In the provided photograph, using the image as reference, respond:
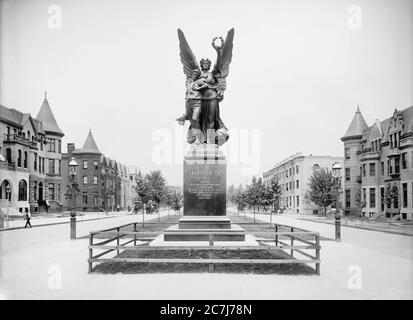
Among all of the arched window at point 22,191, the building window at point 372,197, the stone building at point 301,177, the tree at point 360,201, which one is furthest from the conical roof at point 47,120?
the building window at point 372,197

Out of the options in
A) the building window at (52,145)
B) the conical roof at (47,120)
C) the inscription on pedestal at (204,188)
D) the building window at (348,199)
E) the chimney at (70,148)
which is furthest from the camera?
the chimney at (70,148)

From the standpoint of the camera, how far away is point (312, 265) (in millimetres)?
11742

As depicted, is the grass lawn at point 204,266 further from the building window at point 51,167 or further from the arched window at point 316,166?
the arched window at point 316,166

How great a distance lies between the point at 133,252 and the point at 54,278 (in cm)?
396

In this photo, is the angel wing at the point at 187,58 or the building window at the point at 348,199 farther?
the building window at the point at 348,199

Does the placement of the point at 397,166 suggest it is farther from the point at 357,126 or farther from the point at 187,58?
the point at 187,58

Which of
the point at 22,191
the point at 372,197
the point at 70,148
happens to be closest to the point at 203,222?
the point at 372,197

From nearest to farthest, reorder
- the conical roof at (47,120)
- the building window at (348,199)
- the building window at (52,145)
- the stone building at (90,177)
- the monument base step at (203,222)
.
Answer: the monument base step at (203,222), the building window at (348,199), the building window at (52,145), the conical roof at (47,120), the stone building at (90,177)

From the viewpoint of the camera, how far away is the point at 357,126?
2224 inches

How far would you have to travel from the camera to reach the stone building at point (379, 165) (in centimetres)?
3928

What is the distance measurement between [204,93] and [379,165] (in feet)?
136

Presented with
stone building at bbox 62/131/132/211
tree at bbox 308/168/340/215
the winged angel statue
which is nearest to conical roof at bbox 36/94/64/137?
stone building at bbox 62/131/132/211

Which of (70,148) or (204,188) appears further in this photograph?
(70,148)

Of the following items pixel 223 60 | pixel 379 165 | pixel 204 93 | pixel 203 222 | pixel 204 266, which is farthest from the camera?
pixel 379 165
